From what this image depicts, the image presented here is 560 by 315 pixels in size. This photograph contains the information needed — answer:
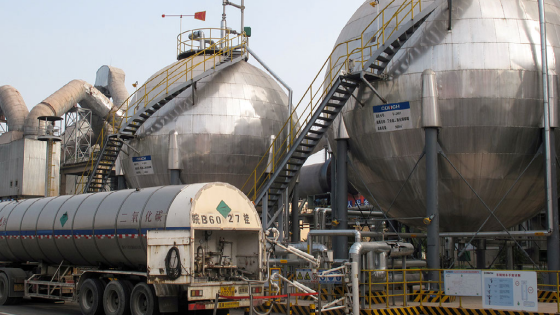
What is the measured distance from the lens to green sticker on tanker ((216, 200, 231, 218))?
13519mm

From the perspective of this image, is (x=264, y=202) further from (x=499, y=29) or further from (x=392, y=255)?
(x=499, y=29)

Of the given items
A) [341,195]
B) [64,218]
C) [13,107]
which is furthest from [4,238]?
[13,107]

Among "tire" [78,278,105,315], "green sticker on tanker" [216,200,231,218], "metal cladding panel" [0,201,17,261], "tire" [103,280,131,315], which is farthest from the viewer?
"metal cladding panel" [0,201,17,261]

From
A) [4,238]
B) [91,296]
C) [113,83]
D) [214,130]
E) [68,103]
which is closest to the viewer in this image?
[91,296]

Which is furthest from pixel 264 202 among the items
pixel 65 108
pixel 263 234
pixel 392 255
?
pixel 65 108

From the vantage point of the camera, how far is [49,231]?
1678 cm

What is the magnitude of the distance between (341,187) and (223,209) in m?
6.78

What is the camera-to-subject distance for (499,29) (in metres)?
17.2

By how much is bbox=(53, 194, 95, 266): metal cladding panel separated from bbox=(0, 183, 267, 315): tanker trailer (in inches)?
1.1

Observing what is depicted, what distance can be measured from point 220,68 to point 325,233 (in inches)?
418

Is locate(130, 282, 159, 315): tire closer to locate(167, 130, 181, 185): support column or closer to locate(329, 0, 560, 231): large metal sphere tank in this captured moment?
locate(329, 0, 560, 231): large metal sphere tank

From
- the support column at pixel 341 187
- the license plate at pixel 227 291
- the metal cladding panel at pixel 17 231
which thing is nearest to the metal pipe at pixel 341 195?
the support column at pixel 341 187

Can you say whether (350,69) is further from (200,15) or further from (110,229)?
(200,15)

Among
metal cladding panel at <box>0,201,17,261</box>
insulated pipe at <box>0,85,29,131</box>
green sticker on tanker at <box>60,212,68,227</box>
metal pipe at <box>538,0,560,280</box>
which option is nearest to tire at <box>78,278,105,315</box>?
green sticker on tanker at <box>60,212,68,227</box>
